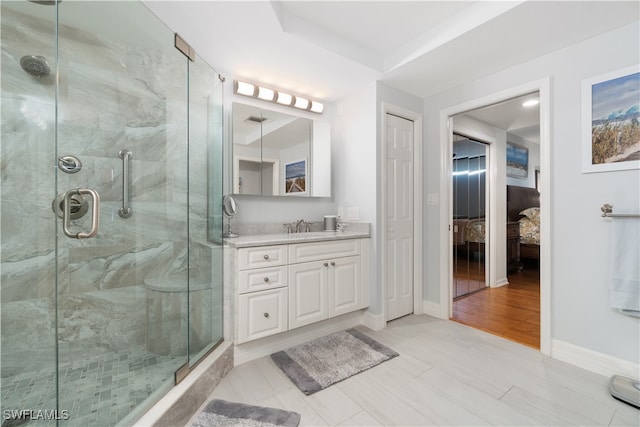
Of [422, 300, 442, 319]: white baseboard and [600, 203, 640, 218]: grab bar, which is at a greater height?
[600, 203, 640, 218]: grab bar

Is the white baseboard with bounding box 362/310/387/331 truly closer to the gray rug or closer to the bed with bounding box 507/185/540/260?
the gray rug

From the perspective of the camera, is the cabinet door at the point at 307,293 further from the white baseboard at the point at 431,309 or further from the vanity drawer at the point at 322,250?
the white baseboard at the point at 431,309

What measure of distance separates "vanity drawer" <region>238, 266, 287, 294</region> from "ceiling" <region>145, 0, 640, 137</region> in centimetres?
164

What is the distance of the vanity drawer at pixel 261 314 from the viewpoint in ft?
6.15

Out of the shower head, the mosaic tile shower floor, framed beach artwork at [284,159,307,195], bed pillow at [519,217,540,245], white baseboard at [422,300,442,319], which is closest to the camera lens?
the mosaic tile shower floor

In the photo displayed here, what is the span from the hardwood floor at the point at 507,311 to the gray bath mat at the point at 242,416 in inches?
78.5

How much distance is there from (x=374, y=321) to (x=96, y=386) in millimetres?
1997

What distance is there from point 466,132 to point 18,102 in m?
4.05

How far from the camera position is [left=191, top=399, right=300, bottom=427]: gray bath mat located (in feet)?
4.50

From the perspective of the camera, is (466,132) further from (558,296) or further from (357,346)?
(357,346)

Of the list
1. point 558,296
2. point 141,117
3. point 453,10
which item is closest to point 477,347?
point 558,296

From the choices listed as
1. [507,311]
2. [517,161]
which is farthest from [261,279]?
[517,161]

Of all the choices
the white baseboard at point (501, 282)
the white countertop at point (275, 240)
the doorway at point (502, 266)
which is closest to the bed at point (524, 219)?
the doorway at point (502, 266)

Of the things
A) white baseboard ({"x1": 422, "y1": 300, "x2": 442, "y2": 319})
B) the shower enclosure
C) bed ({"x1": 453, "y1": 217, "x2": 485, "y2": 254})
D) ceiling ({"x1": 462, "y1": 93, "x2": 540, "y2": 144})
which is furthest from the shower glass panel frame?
the shower enclosure
